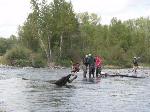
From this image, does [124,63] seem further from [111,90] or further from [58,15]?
[111,90]

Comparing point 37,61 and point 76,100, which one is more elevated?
Result: point 37,61

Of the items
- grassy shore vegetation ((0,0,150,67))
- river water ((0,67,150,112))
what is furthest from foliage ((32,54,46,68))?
river water ((0,67,150,112))

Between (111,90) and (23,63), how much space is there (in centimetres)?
5936

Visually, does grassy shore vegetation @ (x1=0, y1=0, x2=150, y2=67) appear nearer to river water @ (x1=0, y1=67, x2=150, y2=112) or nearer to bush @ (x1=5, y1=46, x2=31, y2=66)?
Result: bush @ (x1=5, y1=46, x2=31, y2=66)

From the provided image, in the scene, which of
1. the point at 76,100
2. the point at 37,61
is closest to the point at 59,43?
the point at 37,61

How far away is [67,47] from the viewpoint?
105812 mm

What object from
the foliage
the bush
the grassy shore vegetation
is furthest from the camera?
the grassy shore vegetation

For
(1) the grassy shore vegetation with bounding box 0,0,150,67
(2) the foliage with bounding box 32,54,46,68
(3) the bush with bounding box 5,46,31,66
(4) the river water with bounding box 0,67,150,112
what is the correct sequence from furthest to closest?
(1) the grassy shore vegetation with bounding box 0,0,150,67 → (3) the bush with bounding box 5,46,31,66 → (2) the foliage with bounding box 32,54,46,68 → (4) the river water with bounding box 0,67,150,112

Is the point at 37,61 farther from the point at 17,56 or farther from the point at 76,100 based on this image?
the point at 76,100

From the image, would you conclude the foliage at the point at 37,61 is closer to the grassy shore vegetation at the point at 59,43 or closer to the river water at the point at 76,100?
the grassy shore vegetation at the point at 59,43

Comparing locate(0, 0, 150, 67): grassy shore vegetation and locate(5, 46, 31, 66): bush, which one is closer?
locate(5, 46, 31, 66): bush

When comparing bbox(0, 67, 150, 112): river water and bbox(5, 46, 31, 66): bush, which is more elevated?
bbox(5, 46, 31, 66): bush

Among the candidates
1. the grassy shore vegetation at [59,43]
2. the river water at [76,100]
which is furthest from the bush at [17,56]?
the river water at [76,100]

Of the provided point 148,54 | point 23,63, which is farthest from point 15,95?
point 148,54
